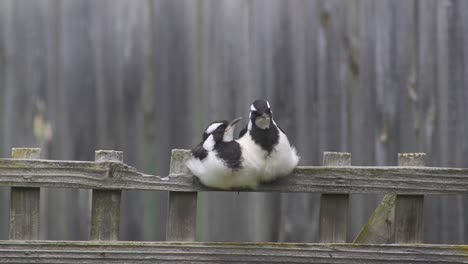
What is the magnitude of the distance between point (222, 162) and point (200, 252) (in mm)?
374

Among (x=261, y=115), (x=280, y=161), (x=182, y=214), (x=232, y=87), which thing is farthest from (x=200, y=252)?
(x=232, y=87)

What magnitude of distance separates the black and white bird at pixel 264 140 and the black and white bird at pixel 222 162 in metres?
0.03

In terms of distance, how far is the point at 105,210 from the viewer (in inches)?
132

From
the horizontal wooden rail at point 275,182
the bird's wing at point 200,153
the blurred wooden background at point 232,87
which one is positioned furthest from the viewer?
the blurred wooden background at point 232,87

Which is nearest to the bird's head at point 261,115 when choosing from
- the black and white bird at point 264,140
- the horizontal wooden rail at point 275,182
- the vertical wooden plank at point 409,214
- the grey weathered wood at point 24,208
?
the black and white bird at point 264,140

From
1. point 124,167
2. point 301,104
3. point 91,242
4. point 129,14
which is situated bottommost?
point 91,242

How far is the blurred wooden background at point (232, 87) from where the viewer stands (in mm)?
4320

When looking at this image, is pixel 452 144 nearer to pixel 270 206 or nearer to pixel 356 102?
pixel 356 102

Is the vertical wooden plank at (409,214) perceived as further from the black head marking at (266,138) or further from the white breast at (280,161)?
the black head marking at (266,138)

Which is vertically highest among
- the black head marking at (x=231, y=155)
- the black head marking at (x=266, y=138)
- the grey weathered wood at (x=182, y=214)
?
the black head marking at (x=266, y=138)

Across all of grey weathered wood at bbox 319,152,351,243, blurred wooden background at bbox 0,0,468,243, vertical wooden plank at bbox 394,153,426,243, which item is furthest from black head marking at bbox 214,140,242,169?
blurred wooden background at bbox 0,0,468,243

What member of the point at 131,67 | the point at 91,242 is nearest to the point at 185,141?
the point at 131,67

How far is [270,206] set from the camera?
4.36 m

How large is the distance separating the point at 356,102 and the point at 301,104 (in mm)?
246
